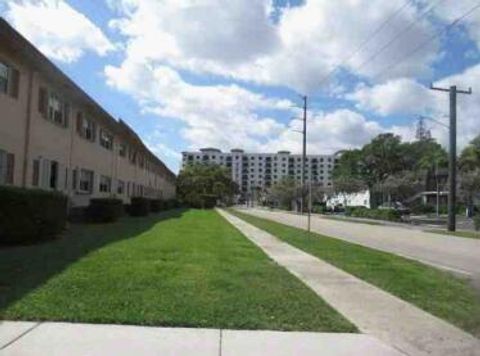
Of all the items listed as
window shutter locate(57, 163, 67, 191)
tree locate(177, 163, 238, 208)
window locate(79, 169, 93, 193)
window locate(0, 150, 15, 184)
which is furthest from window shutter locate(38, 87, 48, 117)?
tree locate(177, 163, 238, 208)

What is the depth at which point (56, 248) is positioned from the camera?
17266 mm

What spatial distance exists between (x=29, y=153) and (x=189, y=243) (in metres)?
6.11

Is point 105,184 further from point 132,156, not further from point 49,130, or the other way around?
point 49,130

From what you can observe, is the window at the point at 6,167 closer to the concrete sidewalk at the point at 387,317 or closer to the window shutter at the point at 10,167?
the window shutter at the point at 10,167

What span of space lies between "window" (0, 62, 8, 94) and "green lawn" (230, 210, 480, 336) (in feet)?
31.6

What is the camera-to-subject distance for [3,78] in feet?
69.1

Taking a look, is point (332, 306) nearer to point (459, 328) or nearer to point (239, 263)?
point (459, 328)

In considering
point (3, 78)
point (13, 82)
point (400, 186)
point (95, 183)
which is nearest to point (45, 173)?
point (13, 82)

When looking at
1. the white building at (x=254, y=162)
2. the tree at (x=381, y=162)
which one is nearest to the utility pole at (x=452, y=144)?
the tree at (x=381, y=162)

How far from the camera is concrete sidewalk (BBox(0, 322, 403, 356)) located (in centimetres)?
746

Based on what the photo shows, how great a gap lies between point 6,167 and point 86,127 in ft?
38.3

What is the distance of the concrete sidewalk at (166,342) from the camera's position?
7465 millimetres

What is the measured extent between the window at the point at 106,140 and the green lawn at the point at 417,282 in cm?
1802

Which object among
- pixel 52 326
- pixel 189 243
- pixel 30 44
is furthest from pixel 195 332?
pixel 30 44
